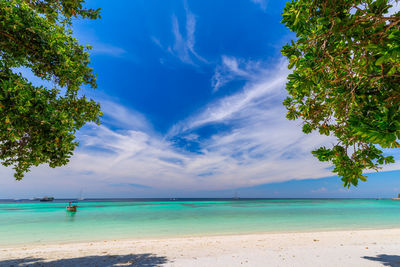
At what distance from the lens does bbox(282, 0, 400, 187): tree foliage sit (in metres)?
2.11

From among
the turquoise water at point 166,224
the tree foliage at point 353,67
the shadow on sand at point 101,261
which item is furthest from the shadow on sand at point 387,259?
the turquoise water at point 166,224

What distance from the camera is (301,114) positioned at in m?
4.94

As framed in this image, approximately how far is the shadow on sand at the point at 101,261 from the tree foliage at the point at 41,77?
354cm

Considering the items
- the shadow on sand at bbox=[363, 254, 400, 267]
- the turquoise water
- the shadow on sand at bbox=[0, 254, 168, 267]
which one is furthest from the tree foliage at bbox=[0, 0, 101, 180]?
the turquoise water

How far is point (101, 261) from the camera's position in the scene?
6.65m

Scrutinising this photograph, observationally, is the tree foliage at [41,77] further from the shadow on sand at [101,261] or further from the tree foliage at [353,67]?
the tree foliage at [353,67]

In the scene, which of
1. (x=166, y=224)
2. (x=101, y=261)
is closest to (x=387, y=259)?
(x=101, y=261)

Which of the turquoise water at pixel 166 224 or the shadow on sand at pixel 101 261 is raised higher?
the shadow on sand at pixel 101 261

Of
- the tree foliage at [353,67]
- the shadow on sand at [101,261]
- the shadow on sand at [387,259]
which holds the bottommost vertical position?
the shadow on sand at [101,261]

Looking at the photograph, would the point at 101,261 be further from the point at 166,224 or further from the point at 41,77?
the point at 166,224

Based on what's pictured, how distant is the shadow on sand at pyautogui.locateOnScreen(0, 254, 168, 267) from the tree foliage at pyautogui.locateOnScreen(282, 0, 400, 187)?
6.50 m

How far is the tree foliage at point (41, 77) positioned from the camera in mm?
3525

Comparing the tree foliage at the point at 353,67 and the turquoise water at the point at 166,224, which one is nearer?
→ the tree foliage at the point at 353,67

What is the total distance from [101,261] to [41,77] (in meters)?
6.48
